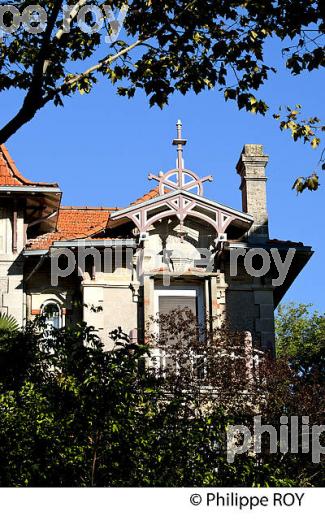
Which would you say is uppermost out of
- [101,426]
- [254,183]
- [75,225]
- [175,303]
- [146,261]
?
[254,183]

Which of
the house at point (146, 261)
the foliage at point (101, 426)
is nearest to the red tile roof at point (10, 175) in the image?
the house at point (146, 261)

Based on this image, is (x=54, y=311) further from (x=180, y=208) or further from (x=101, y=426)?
(x=101, y=426)

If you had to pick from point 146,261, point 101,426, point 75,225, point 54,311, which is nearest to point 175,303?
point 146,261

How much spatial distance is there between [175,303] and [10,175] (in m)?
4.47

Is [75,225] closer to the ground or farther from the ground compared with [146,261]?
farther from the ground

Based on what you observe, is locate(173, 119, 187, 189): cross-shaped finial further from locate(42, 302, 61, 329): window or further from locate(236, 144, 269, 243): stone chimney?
locate(42, 302, 61, 329): window

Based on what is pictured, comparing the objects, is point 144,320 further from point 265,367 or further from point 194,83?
point 194,83

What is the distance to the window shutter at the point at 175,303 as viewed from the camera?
24.0 metres

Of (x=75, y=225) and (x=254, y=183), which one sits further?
(x=75, y=225)

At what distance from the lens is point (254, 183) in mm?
25438

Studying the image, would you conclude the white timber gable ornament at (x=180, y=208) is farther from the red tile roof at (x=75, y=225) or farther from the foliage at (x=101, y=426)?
the foliage at (x=101, y=426)

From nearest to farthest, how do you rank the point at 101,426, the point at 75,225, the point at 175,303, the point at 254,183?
the point at 101,426 < the point at 175,303 < the point at 254,183 < the point at 75,225

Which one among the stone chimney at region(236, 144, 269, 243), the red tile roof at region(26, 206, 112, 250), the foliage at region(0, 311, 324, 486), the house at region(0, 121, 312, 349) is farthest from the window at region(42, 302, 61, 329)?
the foliage at region(0, 311, 324, 486)

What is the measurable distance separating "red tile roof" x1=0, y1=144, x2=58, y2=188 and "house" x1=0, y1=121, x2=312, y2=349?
0.02 m
